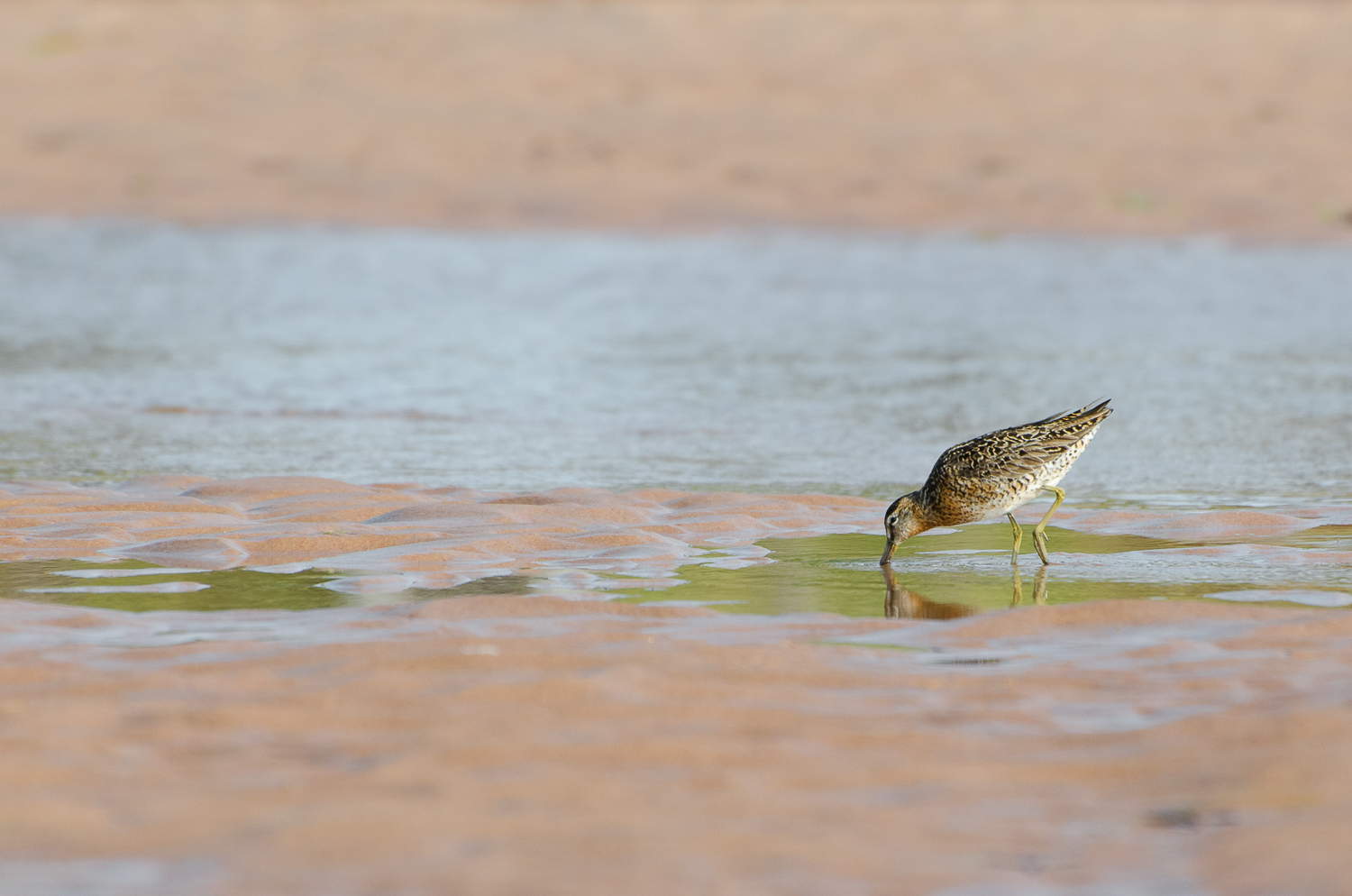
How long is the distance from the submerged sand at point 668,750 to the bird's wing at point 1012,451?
1.50 metres

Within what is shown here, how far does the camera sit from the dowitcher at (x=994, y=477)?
7.70m

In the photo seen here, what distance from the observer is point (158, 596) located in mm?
6621

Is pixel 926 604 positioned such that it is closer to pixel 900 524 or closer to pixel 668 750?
pixel 900 524

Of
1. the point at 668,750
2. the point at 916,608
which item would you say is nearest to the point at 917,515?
the point at 916,608

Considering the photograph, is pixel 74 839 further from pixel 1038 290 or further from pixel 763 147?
pixel 763 147

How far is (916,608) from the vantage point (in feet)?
21.5

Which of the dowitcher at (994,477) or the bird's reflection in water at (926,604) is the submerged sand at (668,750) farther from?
the dowitcher at (994,477)

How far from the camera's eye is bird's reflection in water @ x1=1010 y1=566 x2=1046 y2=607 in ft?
22.2

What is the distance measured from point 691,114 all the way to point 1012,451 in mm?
19493

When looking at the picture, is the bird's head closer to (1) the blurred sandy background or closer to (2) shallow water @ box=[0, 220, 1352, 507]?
(2) shallow water @ box=[0, 220, 1352, 507]

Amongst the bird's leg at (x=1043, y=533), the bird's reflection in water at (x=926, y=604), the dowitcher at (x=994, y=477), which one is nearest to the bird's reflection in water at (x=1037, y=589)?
the bird's reflection in water at (x=926, y=604)

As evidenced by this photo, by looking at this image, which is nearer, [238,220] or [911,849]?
[911,849]

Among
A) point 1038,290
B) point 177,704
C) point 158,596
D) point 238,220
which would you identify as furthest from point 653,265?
point 177,704

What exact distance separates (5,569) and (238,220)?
59.4 ft
